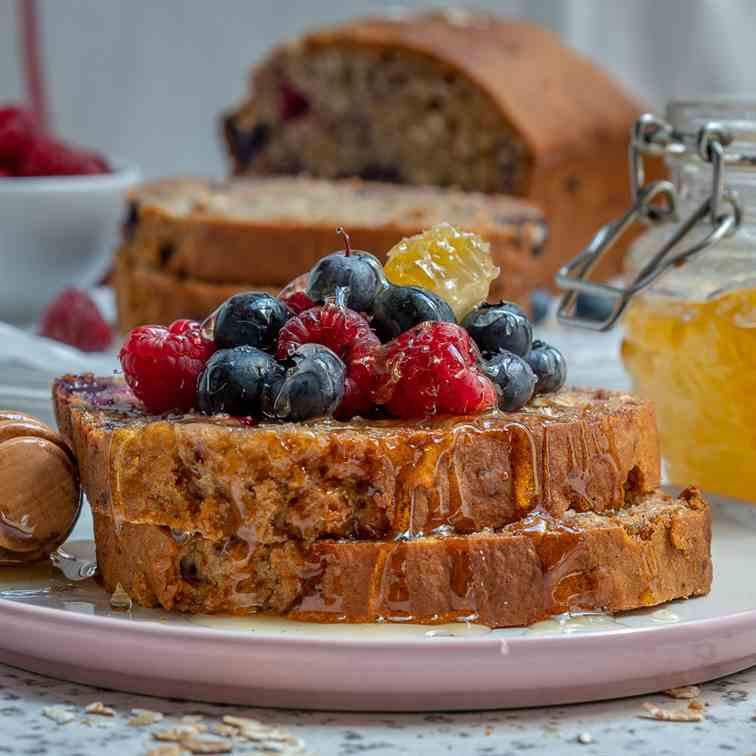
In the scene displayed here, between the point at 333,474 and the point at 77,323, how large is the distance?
7.67ft

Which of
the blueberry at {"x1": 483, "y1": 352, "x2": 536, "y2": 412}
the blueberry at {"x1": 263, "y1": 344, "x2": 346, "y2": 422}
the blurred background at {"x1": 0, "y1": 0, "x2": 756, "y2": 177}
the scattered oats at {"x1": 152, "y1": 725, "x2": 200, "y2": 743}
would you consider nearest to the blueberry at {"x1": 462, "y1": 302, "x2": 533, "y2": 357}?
the blueberry at {"x1": 483, "y1": 352, "x2": 536, "y2": 412}

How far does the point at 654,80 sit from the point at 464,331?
17.9 feet

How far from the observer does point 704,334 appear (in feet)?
8.64

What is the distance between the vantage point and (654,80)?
7.17m

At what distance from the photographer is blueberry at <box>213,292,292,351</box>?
2.03 meters

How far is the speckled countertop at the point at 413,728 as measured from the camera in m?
1.63

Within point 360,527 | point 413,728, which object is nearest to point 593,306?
point 360,527

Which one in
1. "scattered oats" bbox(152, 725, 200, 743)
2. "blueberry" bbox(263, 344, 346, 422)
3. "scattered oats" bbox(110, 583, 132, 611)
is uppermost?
"blueberry" bbox(263, 344, 346, 422)

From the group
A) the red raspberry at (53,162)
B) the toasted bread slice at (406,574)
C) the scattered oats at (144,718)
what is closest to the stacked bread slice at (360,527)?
the toasted bread slice at (406,574)

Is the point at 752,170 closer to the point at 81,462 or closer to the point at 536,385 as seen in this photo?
the point at 536,385

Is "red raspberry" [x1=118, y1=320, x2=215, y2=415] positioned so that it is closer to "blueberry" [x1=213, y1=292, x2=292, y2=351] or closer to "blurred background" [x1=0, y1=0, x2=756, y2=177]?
"blueberry" [x1=213, y1=292, x2=292, y2=351]

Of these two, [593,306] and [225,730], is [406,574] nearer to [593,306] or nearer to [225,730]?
[225,730]

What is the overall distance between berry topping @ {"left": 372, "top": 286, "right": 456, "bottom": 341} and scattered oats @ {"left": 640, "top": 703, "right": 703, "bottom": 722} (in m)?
0.62

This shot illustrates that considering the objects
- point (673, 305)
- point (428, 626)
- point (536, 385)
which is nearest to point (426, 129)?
point (673, 305)
